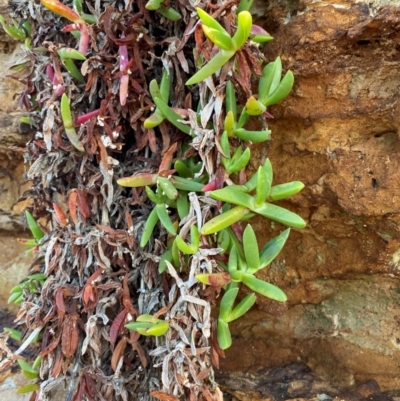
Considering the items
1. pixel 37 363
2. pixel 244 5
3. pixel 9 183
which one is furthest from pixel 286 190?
pixel 9 183

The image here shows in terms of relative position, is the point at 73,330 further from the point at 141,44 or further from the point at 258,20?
the point at 258,20

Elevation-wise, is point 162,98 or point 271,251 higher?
point 162,98

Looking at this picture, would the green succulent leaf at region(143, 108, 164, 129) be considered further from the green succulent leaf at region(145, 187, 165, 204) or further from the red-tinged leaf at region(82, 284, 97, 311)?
the red-tinged leaf at region(82, 284, 97, 311)

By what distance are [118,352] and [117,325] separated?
0.19 ft

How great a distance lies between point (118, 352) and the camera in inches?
32.1

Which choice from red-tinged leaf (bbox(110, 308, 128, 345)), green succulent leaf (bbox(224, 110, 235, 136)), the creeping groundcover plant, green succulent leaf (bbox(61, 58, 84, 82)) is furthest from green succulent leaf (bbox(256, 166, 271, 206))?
green succulent leaf (bbox(61, 58, 84, 82))

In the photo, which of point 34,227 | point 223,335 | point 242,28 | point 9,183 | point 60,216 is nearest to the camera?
point 242,28

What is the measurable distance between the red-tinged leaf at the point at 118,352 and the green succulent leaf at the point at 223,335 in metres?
0.19

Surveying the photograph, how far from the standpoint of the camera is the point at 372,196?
2.75ft

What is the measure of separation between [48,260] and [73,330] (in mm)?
158

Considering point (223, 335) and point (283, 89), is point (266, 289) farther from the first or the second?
point (283, 89)

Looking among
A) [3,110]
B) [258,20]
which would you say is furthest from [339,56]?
[3,110]

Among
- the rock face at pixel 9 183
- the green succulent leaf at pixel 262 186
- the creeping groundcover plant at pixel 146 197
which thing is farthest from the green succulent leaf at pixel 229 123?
the rock face at pixel 9 183

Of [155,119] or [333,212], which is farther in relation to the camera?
[333,212]
